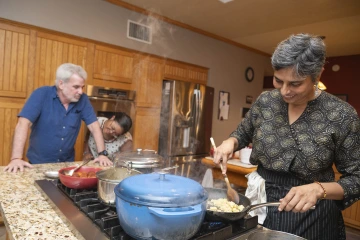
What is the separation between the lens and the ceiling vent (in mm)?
3855

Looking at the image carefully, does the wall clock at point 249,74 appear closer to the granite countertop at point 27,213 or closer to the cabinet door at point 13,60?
the cabinet door at point 13,60

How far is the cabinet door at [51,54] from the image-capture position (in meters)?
3.11

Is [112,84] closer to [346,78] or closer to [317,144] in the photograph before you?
[317,144]

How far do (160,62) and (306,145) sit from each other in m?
3.33

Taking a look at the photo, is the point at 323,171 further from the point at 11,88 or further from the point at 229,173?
the point at 11,88

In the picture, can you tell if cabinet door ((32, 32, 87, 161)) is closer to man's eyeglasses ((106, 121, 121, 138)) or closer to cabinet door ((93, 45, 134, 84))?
cabinet door ((93, 45, 134, 84))

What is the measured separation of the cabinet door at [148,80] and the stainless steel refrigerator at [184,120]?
15 cm

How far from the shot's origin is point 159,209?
70cm

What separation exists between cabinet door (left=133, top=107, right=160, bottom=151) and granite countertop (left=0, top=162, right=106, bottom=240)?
2.59 m

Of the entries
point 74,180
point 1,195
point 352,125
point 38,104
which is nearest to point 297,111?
point 352,125

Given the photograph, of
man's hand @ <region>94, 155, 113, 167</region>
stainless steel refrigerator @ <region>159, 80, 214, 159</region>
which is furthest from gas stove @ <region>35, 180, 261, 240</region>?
stainless steel refrigerator @ <region>159, 80, 214, 159</region>

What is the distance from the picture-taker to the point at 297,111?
1271mm

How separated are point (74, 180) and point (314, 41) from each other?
1.17 metres

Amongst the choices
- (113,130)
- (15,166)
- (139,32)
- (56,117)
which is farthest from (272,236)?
(139,32)
